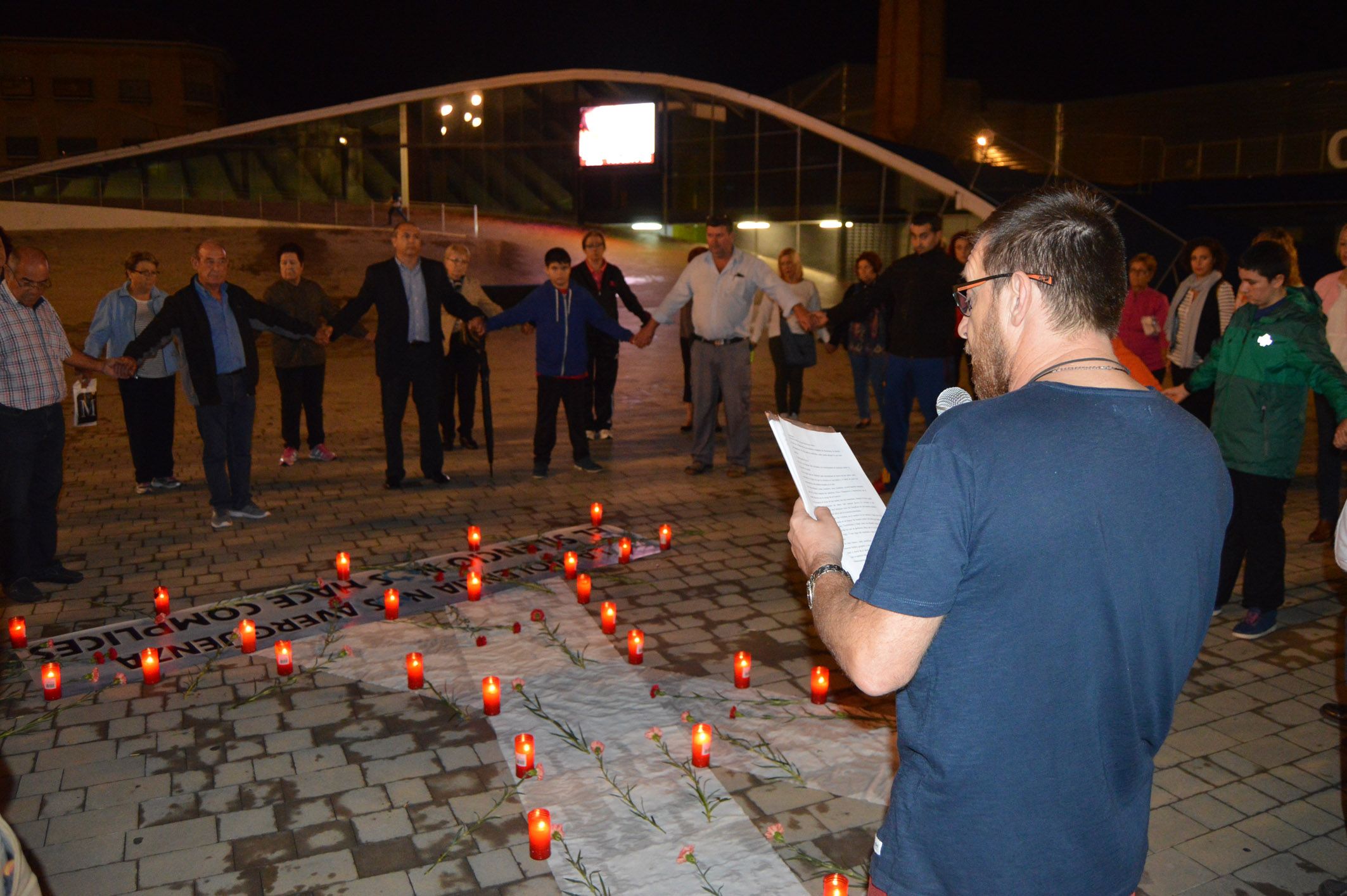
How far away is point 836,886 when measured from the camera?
309cm

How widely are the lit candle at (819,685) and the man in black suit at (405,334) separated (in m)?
5.48

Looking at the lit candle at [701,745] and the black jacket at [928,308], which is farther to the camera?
the black jacket at [928,308]

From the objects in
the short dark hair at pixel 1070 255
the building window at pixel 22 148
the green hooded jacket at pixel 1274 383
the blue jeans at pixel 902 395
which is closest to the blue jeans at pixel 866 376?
the blue jeans at pixel 902 395

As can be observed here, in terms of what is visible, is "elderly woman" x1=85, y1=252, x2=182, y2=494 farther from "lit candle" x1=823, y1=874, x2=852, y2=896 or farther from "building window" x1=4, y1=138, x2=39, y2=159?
"building window" x1=4, y1=138, x2=39, y2=159

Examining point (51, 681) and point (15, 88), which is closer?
point (51, 681)

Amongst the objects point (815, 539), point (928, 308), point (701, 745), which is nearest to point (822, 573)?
point (815, 539)

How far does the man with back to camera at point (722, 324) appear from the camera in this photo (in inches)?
376

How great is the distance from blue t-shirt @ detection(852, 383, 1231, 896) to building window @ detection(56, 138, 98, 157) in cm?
6737

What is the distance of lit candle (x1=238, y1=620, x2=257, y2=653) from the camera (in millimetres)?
5614

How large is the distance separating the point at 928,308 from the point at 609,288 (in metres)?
4.12

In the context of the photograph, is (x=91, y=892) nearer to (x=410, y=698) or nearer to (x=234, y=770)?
(x=234, y=770)

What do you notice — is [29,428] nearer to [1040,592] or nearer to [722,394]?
[722,394]

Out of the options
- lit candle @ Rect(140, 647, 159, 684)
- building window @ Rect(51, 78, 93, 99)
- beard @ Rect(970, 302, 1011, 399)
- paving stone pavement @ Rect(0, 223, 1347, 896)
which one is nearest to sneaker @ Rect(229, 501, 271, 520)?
paving stone pavement @ Rect(0, 223, 1347, 896)

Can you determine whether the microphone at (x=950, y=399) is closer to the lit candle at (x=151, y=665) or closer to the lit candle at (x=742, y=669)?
the lit candle at (x=742, y=669)
